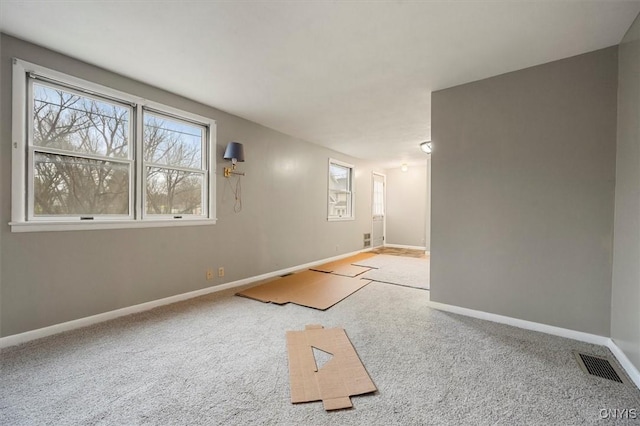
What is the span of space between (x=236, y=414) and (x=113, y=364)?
1.12 meters

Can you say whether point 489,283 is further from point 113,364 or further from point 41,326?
point 41,326

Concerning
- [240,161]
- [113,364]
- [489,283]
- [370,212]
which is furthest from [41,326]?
[370,212]

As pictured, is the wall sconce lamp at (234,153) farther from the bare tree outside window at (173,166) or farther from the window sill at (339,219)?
the window sill at (339,219)

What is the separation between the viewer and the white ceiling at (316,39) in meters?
1.77

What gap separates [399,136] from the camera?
4645 millimetres

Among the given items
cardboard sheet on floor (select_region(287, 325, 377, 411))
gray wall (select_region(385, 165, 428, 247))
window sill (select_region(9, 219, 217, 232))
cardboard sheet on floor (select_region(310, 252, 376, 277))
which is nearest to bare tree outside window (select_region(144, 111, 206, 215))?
window sill (select_region(9, 219, 217, 232))

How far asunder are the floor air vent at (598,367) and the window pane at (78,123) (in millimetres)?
4386

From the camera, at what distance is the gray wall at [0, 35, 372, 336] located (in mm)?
2127

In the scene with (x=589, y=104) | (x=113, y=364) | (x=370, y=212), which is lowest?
(x=113, y=364)

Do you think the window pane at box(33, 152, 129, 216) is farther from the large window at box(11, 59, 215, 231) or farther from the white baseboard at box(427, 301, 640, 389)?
the white baseboard at box(427, 301, 640, 389)

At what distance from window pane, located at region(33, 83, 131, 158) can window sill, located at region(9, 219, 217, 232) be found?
2.23 feet

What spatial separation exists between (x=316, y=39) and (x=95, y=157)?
233 cm

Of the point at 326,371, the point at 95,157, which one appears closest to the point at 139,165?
the point at 95,157

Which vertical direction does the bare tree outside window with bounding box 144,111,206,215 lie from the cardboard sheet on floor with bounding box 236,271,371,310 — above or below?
above
